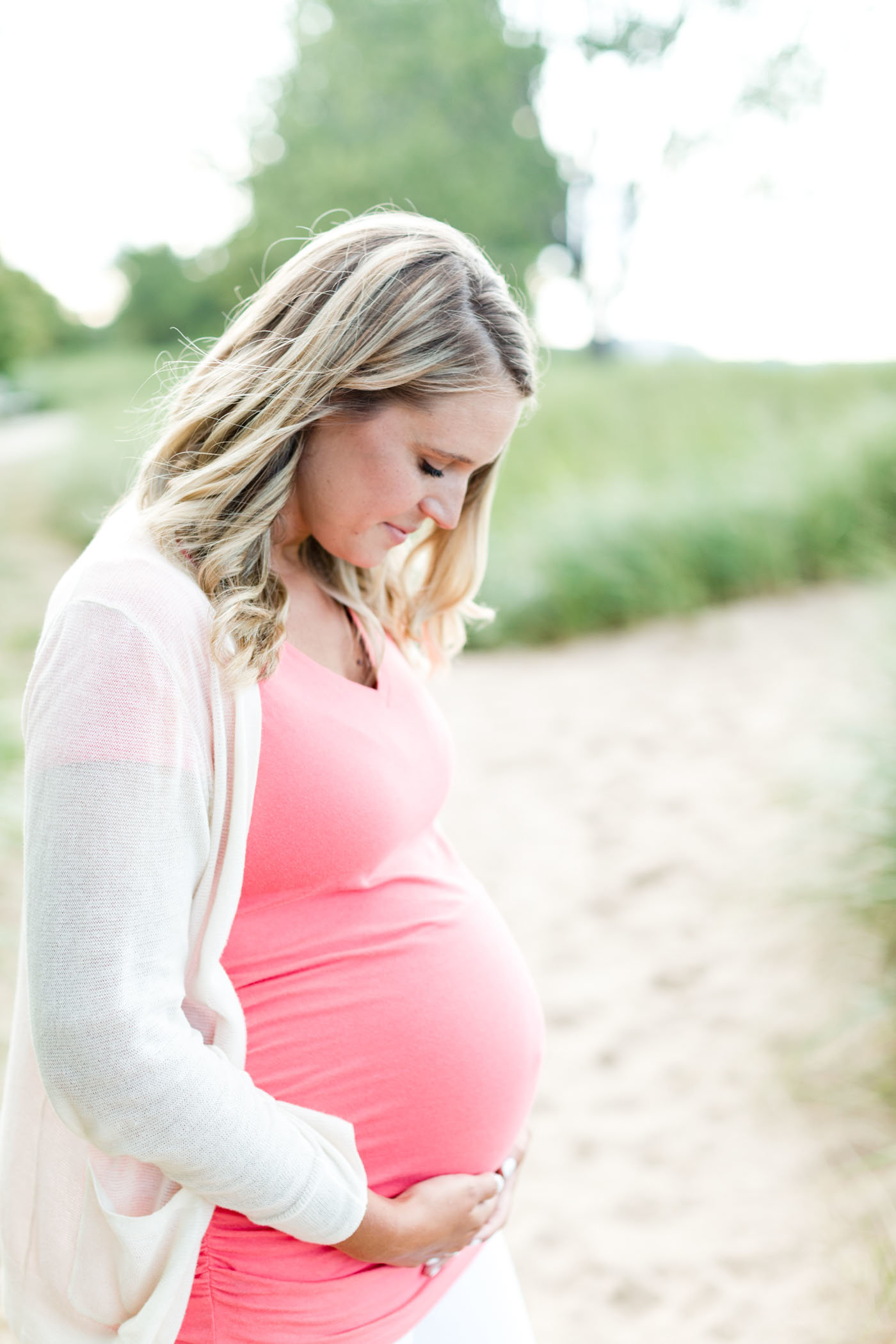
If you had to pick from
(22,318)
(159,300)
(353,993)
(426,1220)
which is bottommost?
(159,300)

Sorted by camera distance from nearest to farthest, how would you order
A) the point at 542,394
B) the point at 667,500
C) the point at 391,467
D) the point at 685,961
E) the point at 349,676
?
1. the point at 391,467
2. the point at 349,676
3. the point at 685,961
4. the point at 667,500
5. the point at 542,394

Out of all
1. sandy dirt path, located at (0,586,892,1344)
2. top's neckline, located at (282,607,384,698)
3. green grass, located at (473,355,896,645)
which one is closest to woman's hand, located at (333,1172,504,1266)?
top's neckline, located at (282,607,384,698)

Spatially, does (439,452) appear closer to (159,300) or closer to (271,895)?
(271,895)

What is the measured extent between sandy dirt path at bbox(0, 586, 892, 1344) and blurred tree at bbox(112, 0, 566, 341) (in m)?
10.8

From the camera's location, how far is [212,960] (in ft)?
2.97

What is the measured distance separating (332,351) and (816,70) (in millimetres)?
15385

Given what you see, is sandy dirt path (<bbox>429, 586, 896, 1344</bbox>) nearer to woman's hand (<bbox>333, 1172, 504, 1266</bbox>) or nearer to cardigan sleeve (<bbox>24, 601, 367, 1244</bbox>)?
woman's hand (<bbox>333, 1172, 504, 1266</bbox>)

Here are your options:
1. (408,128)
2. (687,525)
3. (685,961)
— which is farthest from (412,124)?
(685,961)

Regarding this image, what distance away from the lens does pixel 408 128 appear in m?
14.3

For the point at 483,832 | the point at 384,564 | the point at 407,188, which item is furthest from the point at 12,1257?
the point at 407,188

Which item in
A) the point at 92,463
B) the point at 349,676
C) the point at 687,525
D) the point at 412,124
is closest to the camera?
the point at 349,676

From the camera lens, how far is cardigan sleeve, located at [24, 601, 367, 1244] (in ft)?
2.56

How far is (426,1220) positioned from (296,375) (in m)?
0.88

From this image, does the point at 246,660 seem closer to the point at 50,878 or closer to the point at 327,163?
the point at 50,878
